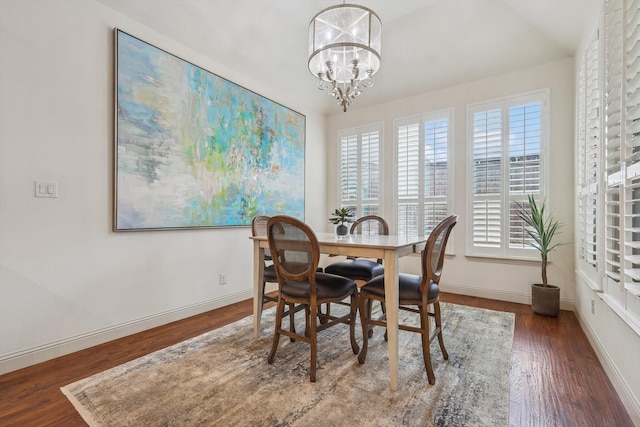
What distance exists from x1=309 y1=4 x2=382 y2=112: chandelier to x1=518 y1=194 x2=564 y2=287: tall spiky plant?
2335mm

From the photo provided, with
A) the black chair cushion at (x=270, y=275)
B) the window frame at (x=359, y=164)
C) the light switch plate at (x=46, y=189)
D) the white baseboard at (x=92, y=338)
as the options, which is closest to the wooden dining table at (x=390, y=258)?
the black chair cushion at (x=270, y=275)

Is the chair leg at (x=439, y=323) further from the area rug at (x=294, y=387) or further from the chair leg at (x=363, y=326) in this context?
the chair leg at (x=363, y=326)

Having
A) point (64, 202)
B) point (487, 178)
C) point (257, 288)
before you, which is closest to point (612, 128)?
point (487, 178)

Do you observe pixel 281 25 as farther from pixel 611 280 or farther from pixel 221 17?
pixel 611 280

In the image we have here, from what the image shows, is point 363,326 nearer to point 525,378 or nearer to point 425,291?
point 425,291

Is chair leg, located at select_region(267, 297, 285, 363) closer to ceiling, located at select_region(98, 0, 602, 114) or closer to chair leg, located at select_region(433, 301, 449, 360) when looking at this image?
chair leg, located at select_region(433, 301, 449, 360)

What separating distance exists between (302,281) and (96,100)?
2.19 m

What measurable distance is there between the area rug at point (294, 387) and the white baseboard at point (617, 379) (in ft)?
1.79

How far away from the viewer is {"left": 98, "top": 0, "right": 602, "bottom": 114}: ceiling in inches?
111

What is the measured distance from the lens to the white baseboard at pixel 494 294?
10.9ft

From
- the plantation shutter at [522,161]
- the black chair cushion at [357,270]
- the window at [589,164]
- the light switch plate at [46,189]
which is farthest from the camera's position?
the plantation shutter at [522,161]

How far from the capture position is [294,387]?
1.81 metres

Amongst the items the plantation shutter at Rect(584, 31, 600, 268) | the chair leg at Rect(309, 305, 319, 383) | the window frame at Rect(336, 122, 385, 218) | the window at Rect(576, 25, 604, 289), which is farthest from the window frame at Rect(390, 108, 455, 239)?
the chair leg at Rect(309, 305, 319, 383)

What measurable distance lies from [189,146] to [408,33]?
2.85 metres
